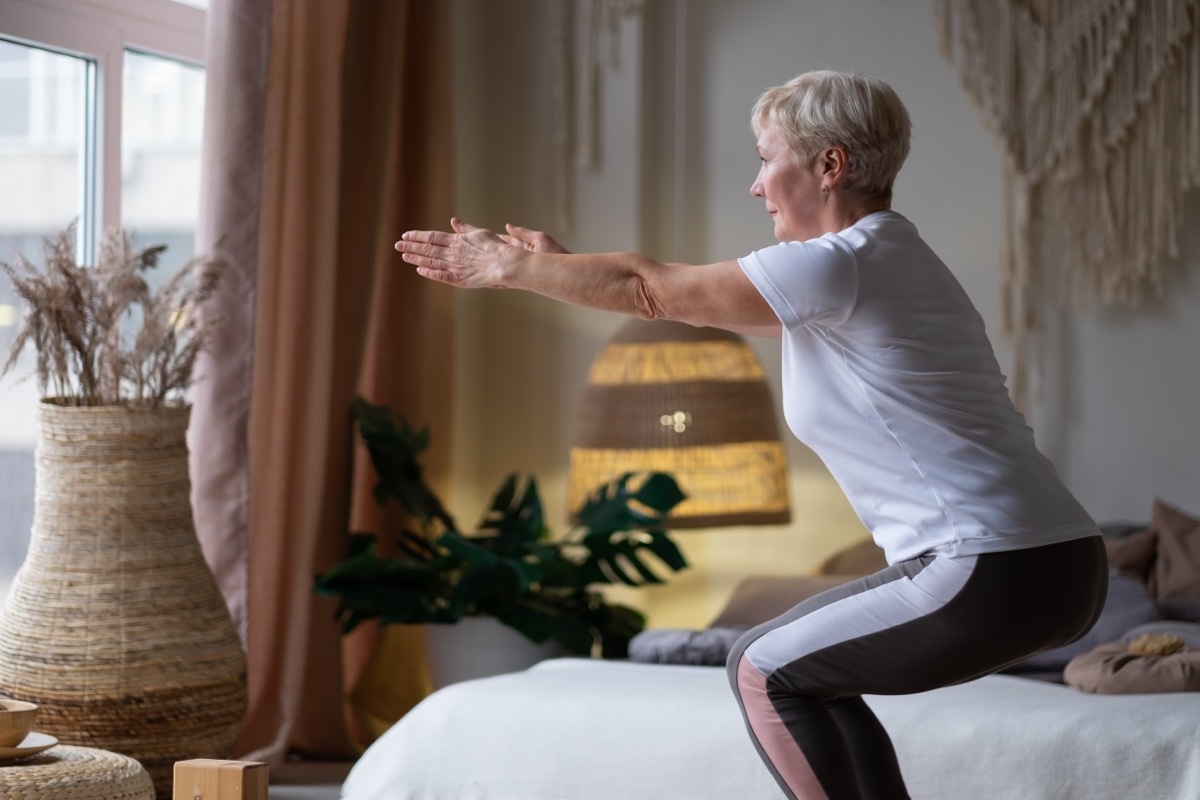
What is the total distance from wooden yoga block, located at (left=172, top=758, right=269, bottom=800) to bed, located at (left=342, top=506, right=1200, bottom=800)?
109 centimetres

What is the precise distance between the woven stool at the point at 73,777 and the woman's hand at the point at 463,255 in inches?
33.8

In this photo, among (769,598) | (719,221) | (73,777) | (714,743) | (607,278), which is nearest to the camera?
(607,278)

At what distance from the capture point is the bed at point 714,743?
2166mm

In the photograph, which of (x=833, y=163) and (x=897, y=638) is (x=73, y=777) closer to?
(x=897, y=638)

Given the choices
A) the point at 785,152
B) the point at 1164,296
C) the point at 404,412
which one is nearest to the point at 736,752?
the point at 785,152

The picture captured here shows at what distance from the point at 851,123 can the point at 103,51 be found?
2.09m

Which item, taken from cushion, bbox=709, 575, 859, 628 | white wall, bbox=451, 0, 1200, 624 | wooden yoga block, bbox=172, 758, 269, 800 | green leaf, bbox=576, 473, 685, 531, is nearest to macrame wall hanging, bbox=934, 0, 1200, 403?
white wall, bbox=451, 0, 1200, 624

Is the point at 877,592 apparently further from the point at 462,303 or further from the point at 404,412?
the point at 462,303

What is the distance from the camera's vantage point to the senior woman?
1521 millimetres

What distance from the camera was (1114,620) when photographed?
2.89m

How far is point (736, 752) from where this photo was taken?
2270 mm

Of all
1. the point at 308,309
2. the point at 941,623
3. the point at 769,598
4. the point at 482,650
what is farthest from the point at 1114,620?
the point at 308,309

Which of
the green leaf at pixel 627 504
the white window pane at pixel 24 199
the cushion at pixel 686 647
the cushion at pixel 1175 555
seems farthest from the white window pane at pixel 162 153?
the cushion at pixel 1175 555

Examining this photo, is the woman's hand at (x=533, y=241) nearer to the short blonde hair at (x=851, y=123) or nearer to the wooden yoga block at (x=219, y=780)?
the short blonde hair at (x=851, y=123)
